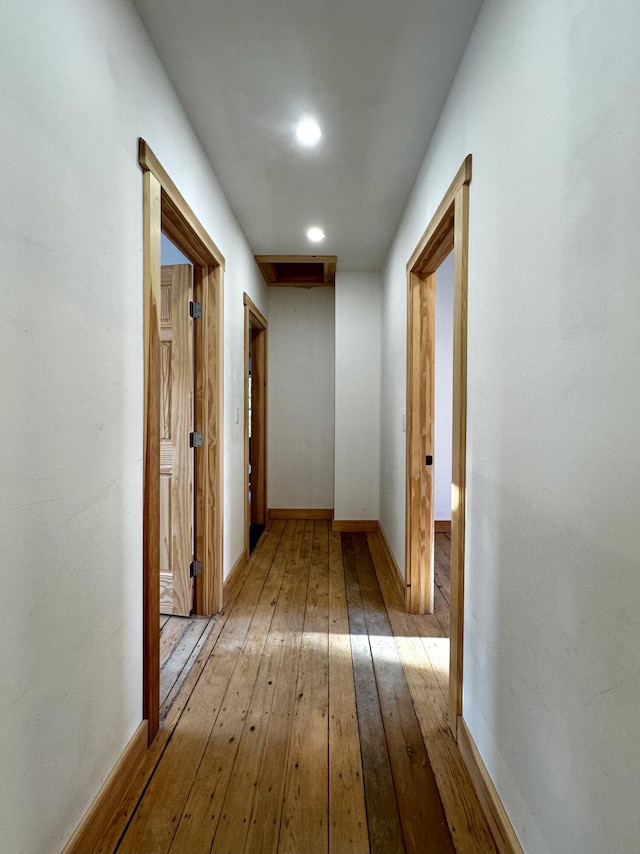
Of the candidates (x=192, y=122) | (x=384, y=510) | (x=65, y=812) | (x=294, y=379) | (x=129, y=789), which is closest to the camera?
(x=65, y=812)

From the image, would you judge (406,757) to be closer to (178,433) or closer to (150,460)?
(150,460)

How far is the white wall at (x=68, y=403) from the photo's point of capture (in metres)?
0.85

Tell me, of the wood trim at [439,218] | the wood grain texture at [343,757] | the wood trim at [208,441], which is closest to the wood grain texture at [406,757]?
the wood grain texture at [343,757]

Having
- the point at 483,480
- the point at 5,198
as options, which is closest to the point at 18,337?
the point at 5,198

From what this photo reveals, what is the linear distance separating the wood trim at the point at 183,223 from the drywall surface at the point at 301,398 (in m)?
2.06

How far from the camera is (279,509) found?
459cm

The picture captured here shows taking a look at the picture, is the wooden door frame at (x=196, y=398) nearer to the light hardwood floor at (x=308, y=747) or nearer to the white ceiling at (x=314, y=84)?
the light hardwood floor at (x=308, y=747)

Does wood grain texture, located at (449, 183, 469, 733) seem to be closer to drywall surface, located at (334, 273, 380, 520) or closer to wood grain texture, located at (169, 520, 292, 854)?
wood grain texture, located at (169, 520, 292, 854)

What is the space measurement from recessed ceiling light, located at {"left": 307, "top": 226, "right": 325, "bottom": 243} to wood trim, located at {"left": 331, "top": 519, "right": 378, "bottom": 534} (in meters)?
2.54

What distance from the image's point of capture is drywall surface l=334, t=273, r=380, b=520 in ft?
13.0

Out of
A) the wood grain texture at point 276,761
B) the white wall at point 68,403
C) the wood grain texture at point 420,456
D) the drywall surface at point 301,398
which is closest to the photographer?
the white wall at point 68,403

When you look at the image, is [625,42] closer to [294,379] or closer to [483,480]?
[483,480]

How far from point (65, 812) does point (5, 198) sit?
1.41 m

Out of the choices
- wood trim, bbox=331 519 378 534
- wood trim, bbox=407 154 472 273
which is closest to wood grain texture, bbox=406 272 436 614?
wood trim, bbox=407 154 472 273
